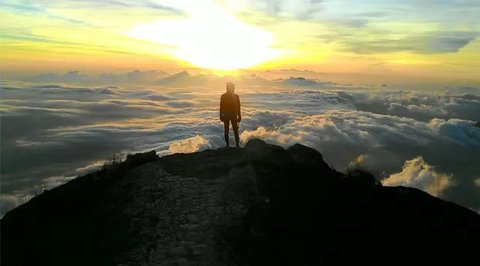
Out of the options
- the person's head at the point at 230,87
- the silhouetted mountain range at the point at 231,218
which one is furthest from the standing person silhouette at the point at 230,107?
the silhouetted mountain range at the point at 231,218

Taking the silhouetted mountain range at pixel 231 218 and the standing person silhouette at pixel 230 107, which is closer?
the silhouetted mountain range at pixel 231 218

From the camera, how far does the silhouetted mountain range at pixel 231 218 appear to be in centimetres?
1136

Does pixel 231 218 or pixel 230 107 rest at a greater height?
pixel 230 107

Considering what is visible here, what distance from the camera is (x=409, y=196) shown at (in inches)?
745

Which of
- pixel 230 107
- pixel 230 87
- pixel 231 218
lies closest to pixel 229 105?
pixel 230 107

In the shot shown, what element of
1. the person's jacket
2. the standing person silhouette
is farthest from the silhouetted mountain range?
the person's jacket

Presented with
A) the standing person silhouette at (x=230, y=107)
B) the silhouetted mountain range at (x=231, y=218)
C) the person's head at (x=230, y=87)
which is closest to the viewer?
the silhouetted mountain range at (x=231, y=218)

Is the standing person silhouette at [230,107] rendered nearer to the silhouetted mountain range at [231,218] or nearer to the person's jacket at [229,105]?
the person's jacket at [229,105]

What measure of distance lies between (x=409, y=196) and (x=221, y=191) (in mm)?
9723

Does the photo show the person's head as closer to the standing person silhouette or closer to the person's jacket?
the standing person silhouette

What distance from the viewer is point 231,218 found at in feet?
39.8

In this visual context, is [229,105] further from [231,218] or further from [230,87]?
[231,218]

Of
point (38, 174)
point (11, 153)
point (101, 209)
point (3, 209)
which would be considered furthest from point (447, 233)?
point (11, 153)

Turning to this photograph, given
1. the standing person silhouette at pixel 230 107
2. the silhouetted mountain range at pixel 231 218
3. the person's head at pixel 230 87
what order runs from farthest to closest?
the standing person silhouette at pixel 230 107
the person's head at pixel 230 87
the silhouetted mountain range at pixel 231 218
